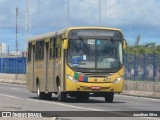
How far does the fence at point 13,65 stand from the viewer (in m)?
61.4

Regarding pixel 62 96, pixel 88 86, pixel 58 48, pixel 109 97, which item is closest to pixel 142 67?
pixel 109 97

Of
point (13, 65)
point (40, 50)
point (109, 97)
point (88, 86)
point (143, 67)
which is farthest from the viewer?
point (13, 65)

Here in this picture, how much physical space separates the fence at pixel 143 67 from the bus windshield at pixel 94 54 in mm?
8914

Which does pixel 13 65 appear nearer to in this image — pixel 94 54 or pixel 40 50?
pixel 40 50

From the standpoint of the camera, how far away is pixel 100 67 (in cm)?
2447

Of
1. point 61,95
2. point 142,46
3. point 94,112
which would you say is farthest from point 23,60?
point 94,112

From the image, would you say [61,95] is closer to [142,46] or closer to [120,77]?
[120,77]

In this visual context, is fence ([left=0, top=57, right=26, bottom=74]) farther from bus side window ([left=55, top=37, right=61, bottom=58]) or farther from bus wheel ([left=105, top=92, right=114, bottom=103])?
bus side window ([left=55, top=37, right=61, bottom=58])

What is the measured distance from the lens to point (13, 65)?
6562 centimetres

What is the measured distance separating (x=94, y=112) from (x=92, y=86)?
4997 mm

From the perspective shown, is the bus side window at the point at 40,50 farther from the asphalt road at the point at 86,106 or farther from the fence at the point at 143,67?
the fence at the point at 143,67

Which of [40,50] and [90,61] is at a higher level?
[40,50]

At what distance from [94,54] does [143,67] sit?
11.2 metres

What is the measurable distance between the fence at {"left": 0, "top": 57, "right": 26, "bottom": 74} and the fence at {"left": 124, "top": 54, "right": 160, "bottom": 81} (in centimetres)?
2448
